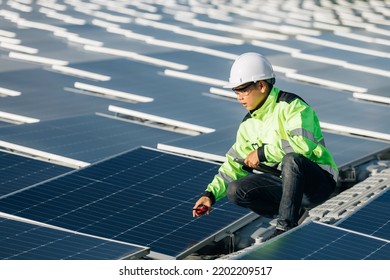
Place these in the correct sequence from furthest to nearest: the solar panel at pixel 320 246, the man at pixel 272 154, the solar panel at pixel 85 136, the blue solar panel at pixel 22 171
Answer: the solar panel at pixel 85 136 < the blue solar panel at pixel 22 171 < the man at pixel 272 154 < the solar panel at pixel 320 246

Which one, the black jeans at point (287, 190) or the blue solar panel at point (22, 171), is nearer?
the black jeans at point (287, 190)

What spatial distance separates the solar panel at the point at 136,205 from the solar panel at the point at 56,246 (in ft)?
2.19

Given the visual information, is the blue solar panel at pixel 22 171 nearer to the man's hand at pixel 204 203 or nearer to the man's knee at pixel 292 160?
the man's hand at pixel 204 203

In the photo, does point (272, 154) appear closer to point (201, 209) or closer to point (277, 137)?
point (277, 137)

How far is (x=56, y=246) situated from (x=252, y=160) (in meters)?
2.52

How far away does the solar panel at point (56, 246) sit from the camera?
11.3 metres

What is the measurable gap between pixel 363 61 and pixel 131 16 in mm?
14814

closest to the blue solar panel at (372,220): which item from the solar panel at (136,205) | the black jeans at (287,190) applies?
the black jeans at (287,190)

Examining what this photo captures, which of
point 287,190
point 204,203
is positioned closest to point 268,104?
point 287,190

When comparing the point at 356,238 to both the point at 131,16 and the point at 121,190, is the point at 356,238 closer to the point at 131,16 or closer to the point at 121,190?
the point at 121,190

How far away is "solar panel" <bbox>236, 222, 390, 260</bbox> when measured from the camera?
36.1 feet

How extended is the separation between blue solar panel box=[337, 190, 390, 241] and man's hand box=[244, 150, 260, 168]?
1307 millimetres

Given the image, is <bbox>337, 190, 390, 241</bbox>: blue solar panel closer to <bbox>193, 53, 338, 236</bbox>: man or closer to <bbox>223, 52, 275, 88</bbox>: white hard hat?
<bbox>193, 53, 338, 236</bbox>: man
